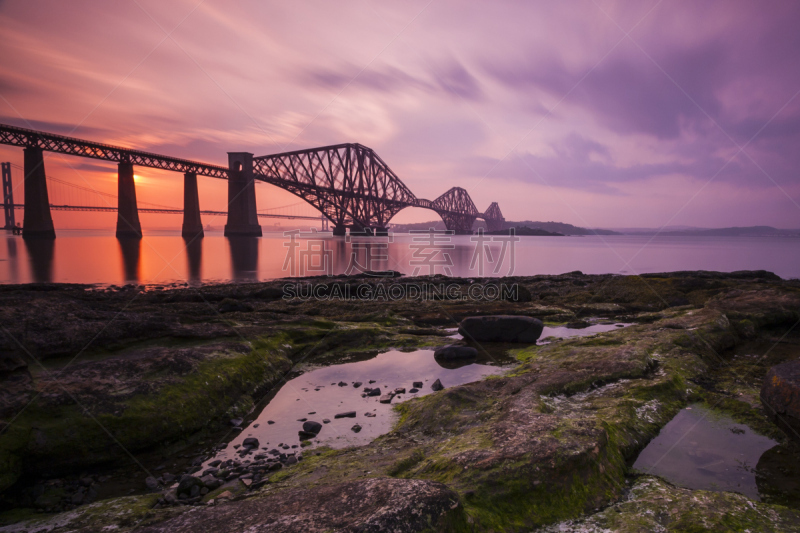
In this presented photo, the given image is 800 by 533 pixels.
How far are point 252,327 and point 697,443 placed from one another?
703 cm

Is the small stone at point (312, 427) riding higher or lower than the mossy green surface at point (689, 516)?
lower

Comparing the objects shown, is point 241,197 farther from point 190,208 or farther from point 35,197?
point 35,197

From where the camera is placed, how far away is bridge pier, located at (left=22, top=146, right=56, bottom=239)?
40.2 metres

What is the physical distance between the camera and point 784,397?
12.5 ft

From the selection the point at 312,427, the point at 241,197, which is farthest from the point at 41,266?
the point at 241,197

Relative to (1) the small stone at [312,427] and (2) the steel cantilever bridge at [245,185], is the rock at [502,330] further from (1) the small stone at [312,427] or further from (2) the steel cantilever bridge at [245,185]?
(2) the steel cantilever bridge at [245,185]

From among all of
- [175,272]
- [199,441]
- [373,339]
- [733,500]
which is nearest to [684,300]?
[373,339]

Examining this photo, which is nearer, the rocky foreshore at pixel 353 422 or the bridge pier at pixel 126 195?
the rocky foreshore at pixel 353 422

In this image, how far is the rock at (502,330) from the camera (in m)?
8.52

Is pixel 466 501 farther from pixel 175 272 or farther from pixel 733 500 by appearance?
pixel 175 272

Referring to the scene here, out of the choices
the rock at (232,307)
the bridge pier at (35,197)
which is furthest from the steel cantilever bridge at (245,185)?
the rock at (232,307)

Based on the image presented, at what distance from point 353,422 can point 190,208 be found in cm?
6950

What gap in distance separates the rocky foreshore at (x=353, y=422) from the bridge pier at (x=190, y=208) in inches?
2539

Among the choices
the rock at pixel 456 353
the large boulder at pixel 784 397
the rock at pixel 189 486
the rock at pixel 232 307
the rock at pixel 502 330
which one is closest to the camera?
the rock at pixel 189 486
